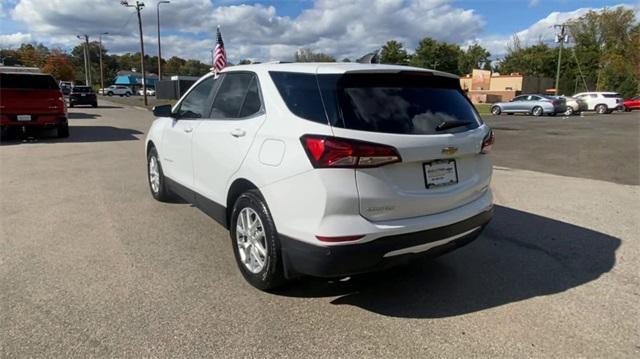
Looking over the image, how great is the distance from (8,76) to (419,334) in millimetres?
13865

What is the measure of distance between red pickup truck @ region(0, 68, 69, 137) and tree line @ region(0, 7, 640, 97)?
126 feet

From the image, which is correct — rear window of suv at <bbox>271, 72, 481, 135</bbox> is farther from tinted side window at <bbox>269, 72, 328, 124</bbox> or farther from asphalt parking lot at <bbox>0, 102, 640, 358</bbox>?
asphalt parking lot at <bbox>0, 102, 640, 358</bbox>

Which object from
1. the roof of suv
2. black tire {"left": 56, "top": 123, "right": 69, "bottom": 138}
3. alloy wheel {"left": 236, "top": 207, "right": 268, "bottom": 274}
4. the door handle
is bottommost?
alloy wheel {"left": 236, "top": 207, "right": 268, "bottom": 274}

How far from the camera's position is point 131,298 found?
3.46 metres

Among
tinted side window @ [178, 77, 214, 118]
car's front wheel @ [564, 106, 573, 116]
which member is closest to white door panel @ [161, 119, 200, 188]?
tinted side window @ [178, 77, 214, 118]

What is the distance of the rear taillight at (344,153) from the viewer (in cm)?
285

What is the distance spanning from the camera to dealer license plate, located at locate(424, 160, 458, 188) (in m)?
3.17

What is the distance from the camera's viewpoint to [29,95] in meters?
12.4

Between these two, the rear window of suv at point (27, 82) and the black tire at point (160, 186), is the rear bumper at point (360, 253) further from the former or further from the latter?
the rear window of suv at point (27, 82)

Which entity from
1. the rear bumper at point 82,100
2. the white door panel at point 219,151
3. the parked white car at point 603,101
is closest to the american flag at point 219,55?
the white door panel at point 219,151

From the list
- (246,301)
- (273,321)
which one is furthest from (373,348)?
(246,301)

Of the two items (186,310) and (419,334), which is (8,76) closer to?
(186,310)

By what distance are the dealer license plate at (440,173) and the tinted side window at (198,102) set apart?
2294 mm

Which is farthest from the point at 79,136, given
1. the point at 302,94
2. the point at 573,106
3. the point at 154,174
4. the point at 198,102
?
the point at 573,106
